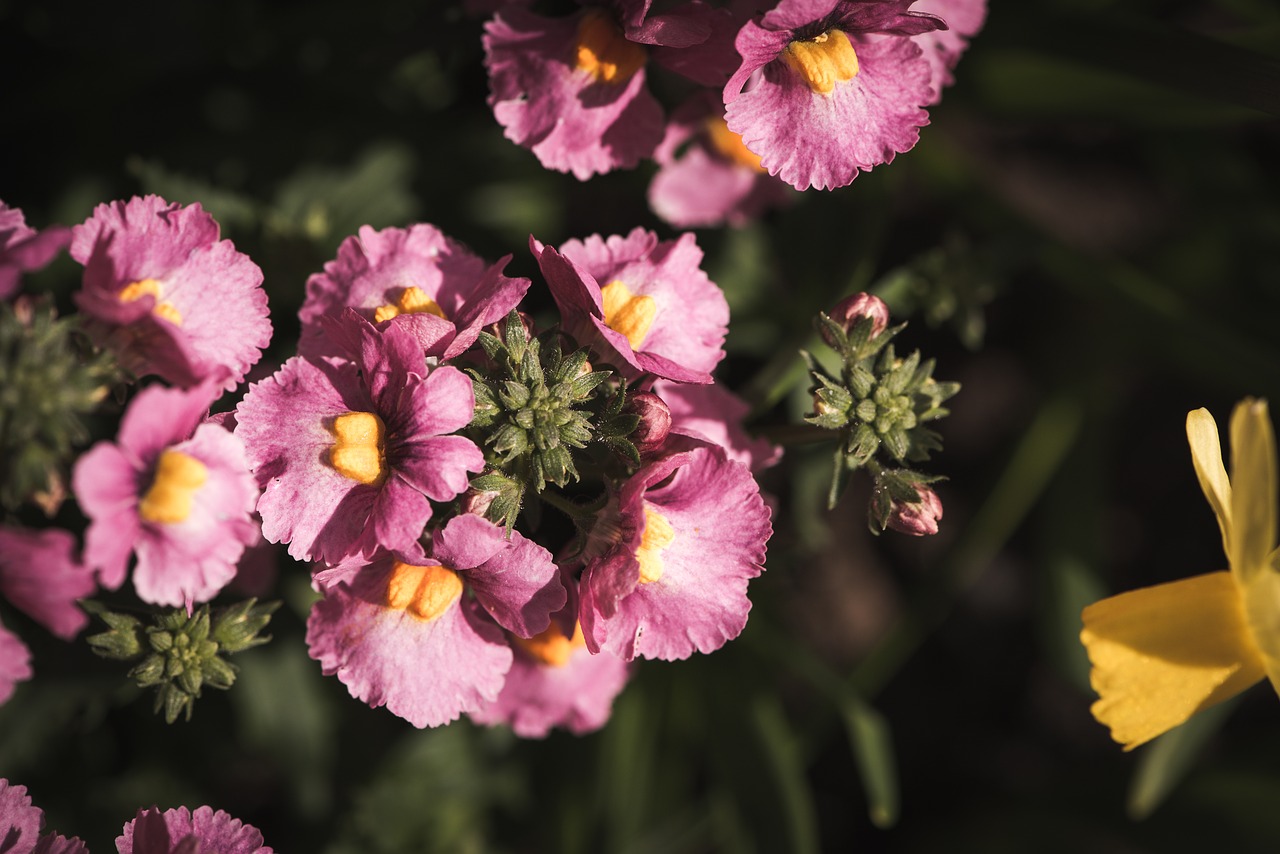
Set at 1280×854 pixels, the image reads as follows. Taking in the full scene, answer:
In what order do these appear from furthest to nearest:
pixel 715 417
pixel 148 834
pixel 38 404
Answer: pixel 715 417 → pixel 148 834 → pixel 38 404

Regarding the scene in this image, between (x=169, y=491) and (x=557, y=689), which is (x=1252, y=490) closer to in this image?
(x=557, y=689)

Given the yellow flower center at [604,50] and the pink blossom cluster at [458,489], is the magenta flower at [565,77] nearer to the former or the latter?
the yellow flower center at [604,50]

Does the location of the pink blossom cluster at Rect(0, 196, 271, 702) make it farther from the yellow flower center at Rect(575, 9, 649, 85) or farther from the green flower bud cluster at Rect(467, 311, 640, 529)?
the yellow flower center at Rect(575, 9, 649, 85)

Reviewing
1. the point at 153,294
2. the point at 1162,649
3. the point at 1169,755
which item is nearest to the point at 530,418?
the point at 153,294

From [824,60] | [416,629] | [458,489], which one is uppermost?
[824,60]

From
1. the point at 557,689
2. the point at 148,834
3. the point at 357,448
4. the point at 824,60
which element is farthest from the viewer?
the point at 557,689

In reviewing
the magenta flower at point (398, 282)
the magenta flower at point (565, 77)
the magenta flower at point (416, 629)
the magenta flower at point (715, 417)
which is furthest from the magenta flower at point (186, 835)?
the magenta flower at point (565, 77)

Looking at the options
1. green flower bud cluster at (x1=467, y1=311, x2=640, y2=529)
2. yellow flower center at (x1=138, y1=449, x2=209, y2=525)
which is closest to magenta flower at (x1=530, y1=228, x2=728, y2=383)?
green flower bud cluster at (x1=467, y1=311, x2=640, y2=529)
